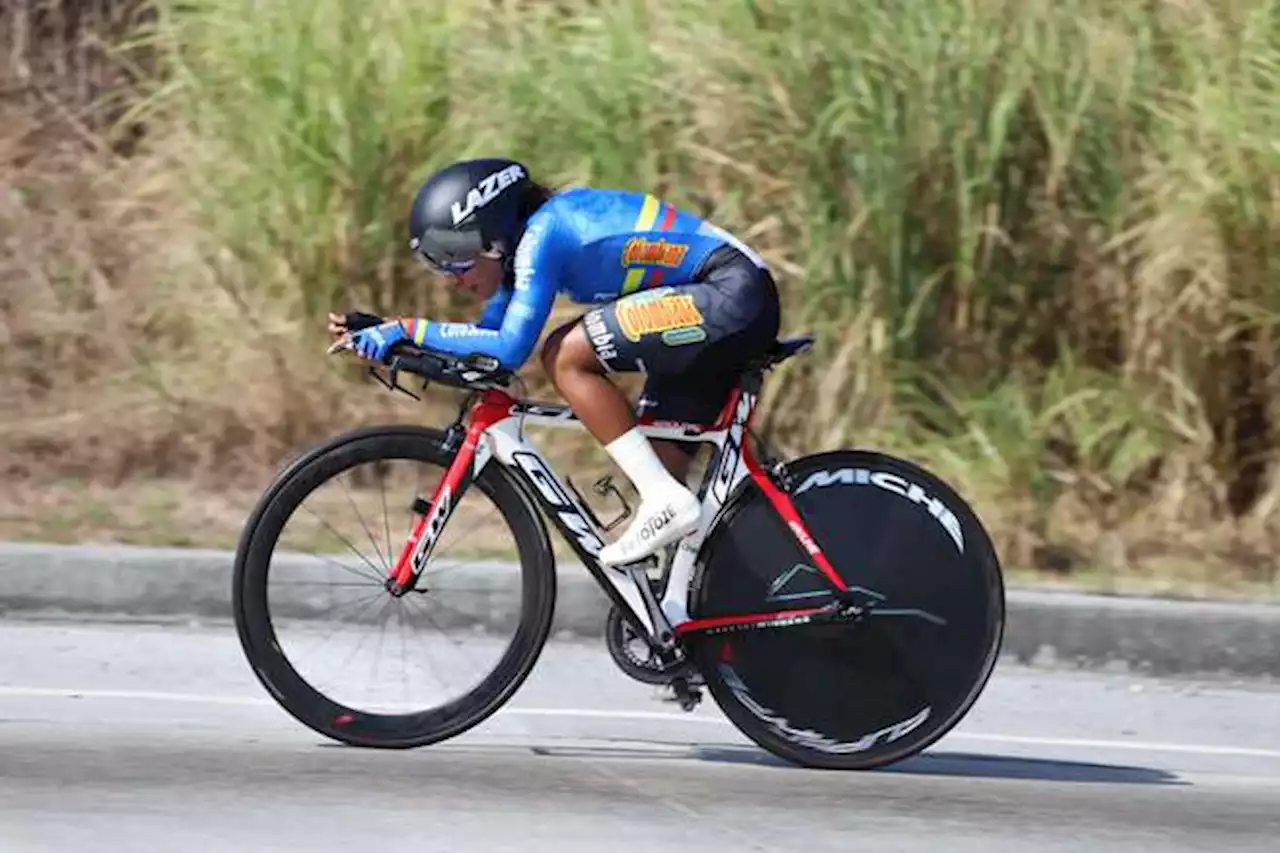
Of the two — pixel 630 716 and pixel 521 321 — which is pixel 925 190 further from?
pixel 521 321

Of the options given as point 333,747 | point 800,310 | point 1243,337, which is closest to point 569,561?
point 800,310

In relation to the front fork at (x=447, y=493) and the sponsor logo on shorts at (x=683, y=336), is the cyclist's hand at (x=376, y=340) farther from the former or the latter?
the sponsor logo on shorts at (x=683, y=336)

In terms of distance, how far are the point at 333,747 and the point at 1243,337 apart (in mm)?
4761

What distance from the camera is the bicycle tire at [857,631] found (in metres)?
6.45

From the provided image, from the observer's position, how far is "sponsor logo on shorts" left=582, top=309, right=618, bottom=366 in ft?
20.4

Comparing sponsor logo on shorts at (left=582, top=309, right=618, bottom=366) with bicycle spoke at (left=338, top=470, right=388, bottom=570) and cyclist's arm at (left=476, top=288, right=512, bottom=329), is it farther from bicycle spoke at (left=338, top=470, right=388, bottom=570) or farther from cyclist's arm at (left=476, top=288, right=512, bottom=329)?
bicycle spoke at (left=338, top=470, right=388, bottom=570)

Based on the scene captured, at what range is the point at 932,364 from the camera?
32.2 ft

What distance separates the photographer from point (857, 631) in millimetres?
6504

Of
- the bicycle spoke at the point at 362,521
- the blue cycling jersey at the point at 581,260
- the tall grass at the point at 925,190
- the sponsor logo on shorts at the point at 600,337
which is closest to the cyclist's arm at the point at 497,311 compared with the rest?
the blue cycling jersey at the point at 581,260

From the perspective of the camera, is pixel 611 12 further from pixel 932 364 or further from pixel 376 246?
pixel 932 364

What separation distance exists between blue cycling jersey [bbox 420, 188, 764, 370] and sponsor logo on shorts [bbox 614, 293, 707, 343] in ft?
0.37

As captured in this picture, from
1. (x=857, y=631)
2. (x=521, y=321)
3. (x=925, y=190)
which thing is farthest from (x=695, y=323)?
(x=925, y=190)

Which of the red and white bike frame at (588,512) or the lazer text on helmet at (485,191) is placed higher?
the lazer text on helmet at (485,191)

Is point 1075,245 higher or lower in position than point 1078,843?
higher
